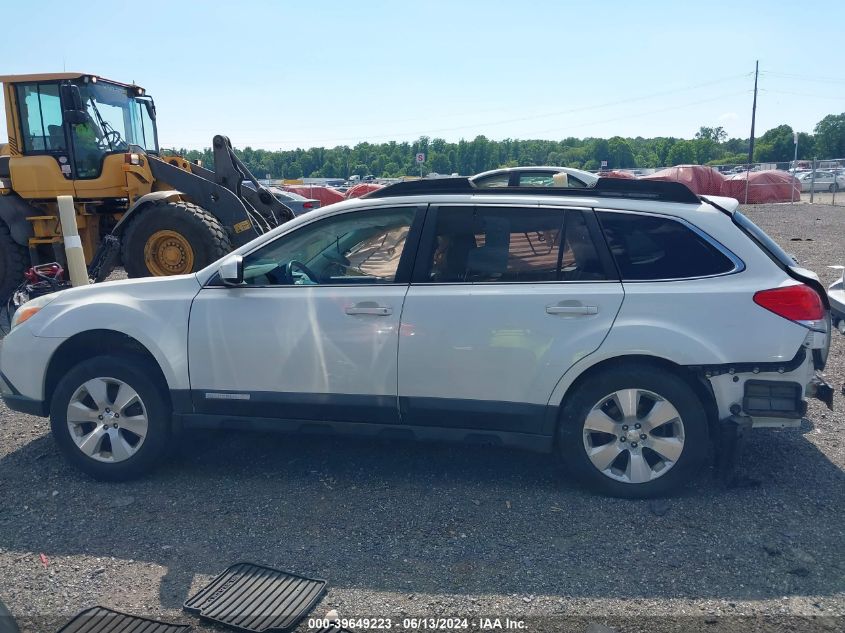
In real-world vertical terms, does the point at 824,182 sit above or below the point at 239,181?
below

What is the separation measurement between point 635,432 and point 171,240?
25.9 ft

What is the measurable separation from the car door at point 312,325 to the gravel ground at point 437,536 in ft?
1.83

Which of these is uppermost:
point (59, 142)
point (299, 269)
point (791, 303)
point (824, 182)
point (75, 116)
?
point (75, 116)

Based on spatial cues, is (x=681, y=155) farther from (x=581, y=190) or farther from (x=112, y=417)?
(x=112, y=417)

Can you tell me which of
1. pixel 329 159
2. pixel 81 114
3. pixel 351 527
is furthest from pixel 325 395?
pixel 329 159

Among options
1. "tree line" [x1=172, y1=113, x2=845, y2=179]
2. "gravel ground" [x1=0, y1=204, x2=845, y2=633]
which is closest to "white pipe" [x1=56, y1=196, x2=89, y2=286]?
"gravel ground" [x1=0, y1=204, x2=845, y2=633]

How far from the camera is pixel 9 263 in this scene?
11.2m

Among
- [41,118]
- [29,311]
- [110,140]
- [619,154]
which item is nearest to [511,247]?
[29,311]

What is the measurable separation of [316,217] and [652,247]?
2049 mm

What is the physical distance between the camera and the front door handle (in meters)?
4.49

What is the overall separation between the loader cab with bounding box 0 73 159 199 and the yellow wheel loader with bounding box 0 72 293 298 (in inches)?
0.6

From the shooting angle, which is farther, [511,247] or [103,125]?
[103,125]

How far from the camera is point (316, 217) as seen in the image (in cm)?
480

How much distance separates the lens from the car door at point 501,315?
170 inches
